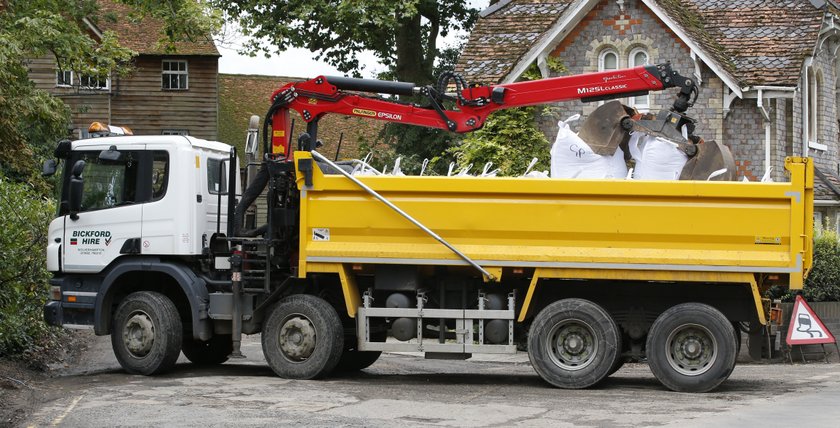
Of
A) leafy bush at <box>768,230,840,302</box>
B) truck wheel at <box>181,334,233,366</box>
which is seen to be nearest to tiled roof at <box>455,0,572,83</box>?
leafy bush at <box>768,230,840,302</box>

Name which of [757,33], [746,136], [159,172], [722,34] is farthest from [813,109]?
[159,172]

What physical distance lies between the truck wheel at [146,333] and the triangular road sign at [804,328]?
22.1 feet

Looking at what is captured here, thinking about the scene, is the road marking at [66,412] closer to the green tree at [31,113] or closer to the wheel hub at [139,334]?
the wheel hub at [139,334]

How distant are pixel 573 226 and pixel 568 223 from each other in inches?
2.3

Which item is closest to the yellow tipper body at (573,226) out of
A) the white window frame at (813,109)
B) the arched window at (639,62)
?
the arched window at (639,62)

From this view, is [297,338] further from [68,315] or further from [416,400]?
[68,315]

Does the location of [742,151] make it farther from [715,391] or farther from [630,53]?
[715,391]

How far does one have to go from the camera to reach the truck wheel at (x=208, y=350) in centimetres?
1622

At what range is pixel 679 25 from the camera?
24500 mm

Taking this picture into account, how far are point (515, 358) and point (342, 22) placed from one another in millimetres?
14110

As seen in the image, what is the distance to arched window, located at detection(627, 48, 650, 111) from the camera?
1000 inches

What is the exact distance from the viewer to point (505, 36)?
87.5 feet

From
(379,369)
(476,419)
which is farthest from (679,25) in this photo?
(476,419)

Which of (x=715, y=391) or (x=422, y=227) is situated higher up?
(x=422, y=227)
